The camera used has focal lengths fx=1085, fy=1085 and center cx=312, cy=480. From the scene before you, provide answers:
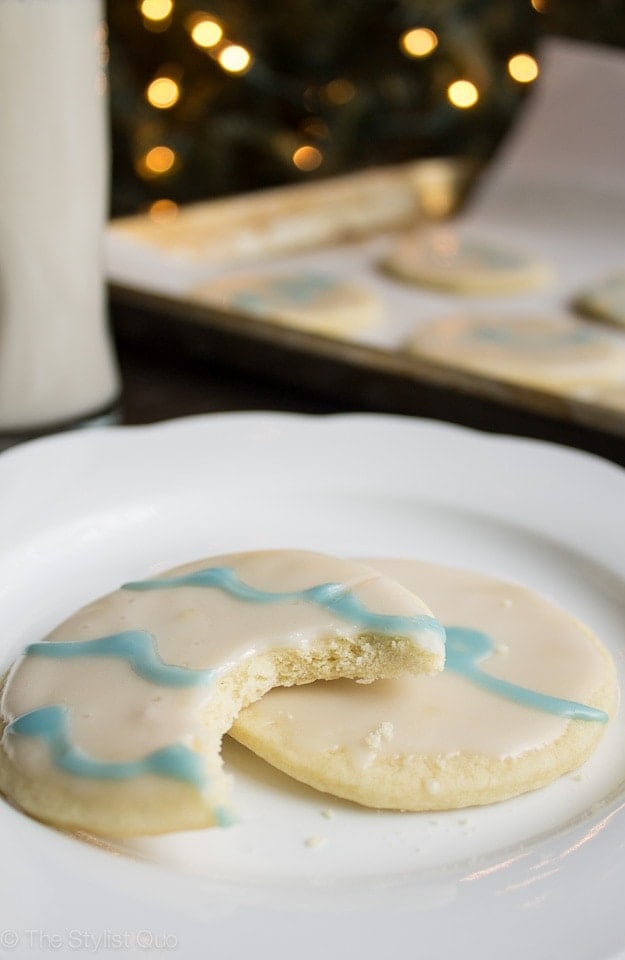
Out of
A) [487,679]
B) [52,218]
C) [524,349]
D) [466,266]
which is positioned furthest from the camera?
[466,266]

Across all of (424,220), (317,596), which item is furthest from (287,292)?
(317,596)

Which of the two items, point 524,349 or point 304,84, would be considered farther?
point 304,84

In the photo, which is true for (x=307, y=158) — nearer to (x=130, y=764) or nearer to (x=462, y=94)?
(x=462, y=94)

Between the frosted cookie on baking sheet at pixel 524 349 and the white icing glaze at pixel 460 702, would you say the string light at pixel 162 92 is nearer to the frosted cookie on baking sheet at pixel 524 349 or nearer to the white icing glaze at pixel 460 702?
the frosted cookie on baking sheet at pixel 524 349

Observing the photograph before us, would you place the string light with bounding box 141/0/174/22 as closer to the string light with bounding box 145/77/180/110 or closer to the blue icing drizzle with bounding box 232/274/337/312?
the string light with bounding box 145/77/180/110

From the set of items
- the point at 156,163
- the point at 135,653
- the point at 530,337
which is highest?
the point at 135,653

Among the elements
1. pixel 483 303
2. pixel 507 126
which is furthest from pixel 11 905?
pixel 507 126
